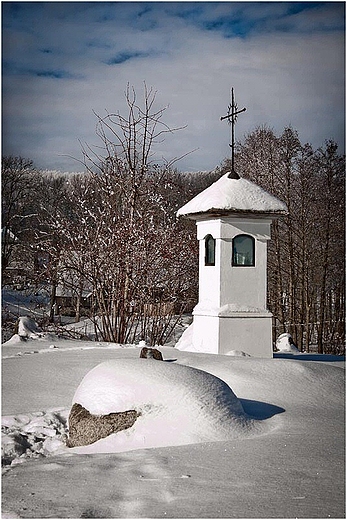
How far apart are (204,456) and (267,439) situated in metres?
0.41

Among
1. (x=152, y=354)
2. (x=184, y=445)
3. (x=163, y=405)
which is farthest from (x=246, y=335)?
(x=184, y=445)

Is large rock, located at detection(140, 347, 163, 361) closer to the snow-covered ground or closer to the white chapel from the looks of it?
the snow-covered ground

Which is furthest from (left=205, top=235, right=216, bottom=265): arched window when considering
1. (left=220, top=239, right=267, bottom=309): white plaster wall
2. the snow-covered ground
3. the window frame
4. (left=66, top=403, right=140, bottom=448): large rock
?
(left=66, top=403, right=140, bottom=448): large rock

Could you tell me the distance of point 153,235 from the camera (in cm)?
788

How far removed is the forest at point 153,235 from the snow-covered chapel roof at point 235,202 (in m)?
2.17

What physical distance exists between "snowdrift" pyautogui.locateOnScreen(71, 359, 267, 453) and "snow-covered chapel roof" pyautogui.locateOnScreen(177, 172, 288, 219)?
2.27 m

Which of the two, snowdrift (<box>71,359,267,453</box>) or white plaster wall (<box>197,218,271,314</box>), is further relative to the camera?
white plaster wall (<box>197,218,271,314</box>)

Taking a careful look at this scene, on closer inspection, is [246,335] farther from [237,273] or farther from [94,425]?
[94,425]

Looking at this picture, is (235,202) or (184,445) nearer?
(184,445)

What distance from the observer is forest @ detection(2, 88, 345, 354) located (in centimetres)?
779

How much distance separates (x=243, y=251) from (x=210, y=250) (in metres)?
0.30

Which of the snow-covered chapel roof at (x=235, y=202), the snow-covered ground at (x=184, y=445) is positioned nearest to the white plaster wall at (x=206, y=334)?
the snow-covered ground at (x=184, y=445)

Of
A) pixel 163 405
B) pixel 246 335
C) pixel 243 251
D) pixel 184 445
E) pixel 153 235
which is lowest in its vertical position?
pixel 184 445

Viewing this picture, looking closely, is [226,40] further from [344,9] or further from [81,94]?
[81,94]
